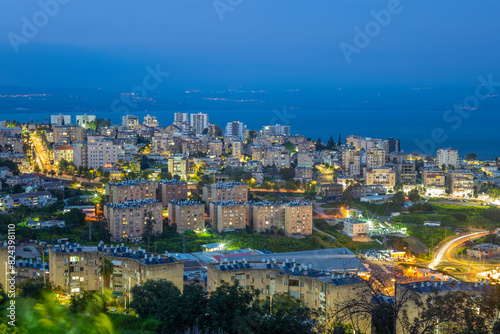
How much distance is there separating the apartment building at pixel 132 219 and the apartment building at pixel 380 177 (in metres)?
9.47

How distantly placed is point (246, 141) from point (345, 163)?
756cm

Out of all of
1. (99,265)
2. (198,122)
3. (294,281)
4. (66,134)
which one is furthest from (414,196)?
(198,122)

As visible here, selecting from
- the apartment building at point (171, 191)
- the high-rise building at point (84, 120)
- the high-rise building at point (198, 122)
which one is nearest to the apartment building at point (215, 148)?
the high-rise building at point (84, 120)

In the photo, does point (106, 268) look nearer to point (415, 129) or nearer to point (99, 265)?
point (99, 265)

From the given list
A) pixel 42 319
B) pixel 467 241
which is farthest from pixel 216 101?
pixel 42 319

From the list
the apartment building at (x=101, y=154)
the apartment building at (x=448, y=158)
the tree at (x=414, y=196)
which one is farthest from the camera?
the apartment building at (x=448, y=158)

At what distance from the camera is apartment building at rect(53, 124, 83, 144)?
23.1m

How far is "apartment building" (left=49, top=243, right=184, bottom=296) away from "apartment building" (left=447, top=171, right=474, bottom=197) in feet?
46.9

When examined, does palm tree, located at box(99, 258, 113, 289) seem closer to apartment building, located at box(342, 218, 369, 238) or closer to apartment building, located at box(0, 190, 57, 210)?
apartment building, located at box(0, 190, 57, 210)

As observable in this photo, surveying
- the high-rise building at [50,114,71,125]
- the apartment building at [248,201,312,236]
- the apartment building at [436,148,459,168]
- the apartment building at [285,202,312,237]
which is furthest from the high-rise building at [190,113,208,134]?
the apartment building at [285,202,312,237]

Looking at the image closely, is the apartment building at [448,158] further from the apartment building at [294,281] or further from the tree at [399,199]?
the apartment building at [294,281]

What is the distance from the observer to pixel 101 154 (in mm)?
20438

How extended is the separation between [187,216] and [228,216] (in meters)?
0.94

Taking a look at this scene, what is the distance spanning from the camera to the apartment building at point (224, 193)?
15.6 m
